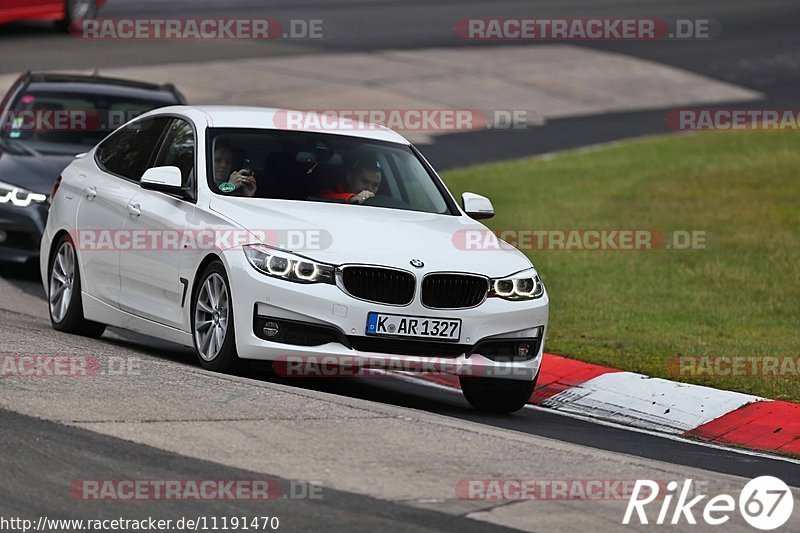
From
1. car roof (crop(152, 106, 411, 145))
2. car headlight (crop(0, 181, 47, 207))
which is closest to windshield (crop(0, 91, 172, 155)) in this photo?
car headlight (crop(0, 181, 47, 207))

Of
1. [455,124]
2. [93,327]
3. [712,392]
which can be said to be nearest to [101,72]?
[455,124]

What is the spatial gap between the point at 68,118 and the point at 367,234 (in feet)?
20.6

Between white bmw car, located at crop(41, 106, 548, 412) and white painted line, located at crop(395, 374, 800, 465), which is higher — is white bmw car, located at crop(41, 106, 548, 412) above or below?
above

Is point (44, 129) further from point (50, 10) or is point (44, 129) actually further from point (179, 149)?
point (50, 10)

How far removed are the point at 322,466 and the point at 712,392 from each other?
14.4 ft

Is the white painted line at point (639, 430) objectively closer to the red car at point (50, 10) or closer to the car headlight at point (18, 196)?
the car headlight at point (18, 196)

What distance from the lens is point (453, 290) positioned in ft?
31.3

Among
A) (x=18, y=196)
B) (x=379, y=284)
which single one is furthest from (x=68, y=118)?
(x=379, y=284)

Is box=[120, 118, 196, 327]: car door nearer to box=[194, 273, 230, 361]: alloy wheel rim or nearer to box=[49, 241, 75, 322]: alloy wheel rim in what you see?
box=[194, 273, 230, 361]: alloy wheel rim

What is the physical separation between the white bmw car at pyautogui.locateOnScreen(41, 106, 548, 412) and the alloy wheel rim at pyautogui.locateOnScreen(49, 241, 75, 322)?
0.05ft

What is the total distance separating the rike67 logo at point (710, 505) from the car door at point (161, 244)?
11.9 ft

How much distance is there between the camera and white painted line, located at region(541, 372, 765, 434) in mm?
10516

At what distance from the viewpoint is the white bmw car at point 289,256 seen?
931 centimetres

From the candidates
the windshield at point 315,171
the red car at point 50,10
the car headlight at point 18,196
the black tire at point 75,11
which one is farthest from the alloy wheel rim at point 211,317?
the black tire at point 75,11
